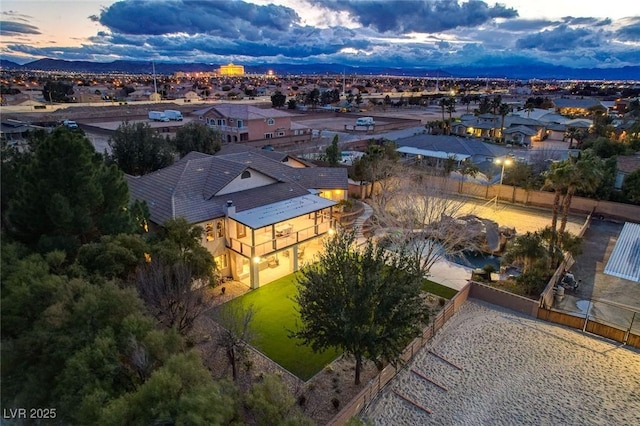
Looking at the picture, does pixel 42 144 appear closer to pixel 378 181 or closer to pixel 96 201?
pixel 96 201

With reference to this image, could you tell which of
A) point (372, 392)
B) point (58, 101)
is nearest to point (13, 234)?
point (372, 392)

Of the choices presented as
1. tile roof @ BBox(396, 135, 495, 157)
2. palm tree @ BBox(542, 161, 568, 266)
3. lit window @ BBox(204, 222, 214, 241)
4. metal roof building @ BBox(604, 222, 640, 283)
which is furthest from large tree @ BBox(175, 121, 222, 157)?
Result: metal roof building @ BBox(604, 222, 640, 283)

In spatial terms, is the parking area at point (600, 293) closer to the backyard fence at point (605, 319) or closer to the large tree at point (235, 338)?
the backyard fence at point (605, 319)

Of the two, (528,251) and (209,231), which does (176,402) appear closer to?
(209,231)

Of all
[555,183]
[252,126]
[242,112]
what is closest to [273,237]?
[555,183]

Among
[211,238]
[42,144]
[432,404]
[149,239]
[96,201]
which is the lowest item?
[432,404]
